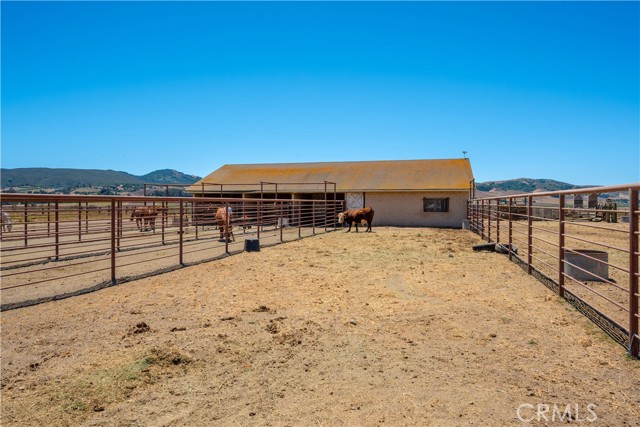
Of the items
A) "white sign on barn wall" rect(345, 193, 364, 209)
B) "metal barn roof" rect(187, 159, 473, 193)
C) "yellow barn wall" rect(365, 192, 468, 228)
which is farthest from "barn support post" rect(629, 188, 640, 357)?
"white sign on barn wall" rect(345, 193, 364, 209)

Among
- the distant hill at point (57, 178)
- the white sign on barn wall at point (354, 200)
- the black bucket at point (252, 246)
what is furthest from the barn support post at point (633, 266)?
the distant hill at point (57, 178)

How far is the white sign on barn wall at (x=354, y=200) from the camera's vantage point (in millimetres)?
25828

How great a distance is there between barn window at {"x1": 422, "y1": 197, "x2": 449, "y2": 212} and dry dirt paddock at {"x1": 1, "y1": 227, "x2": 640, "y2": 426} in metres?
17.5

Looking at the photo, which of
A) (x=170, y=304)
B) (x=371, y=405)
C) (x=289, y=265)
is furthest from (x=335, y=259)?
(x=371, y=405)

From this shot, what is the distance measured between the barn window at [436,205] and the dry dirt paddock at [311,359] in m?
17.5

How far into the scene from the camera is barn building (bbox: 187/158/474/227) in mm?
23891

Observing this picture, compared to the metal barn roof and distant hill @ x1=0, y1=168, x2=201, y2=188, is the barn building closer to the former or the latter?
the metal barn roof

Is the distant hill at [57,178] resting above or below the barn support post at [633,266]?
above

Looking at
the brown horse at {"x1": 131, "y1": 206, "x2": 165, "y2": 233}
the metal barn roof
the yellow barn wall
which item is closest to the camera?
the brown horse at {"x1": 131, "y1": 206, "x2": 165, "y2": 233}

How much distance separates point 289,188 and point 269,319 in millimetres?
21715

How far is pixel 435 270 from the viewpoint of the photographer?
860 centimetres

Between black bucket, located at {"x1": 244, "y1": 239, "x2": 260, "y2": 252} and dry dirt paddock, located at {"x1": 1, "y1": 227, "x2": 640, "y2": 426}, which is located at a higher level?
black bucket, located at {"x1": 244, "y1": 239, "x2": 260, "y2": 252}

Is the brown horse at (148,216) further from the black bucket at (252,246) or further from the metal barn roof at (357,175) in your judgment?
the metal barn roof at (357,175)

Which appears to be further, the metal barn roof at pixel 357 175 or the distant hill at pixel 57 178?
the distant hill at pixel 57 178
